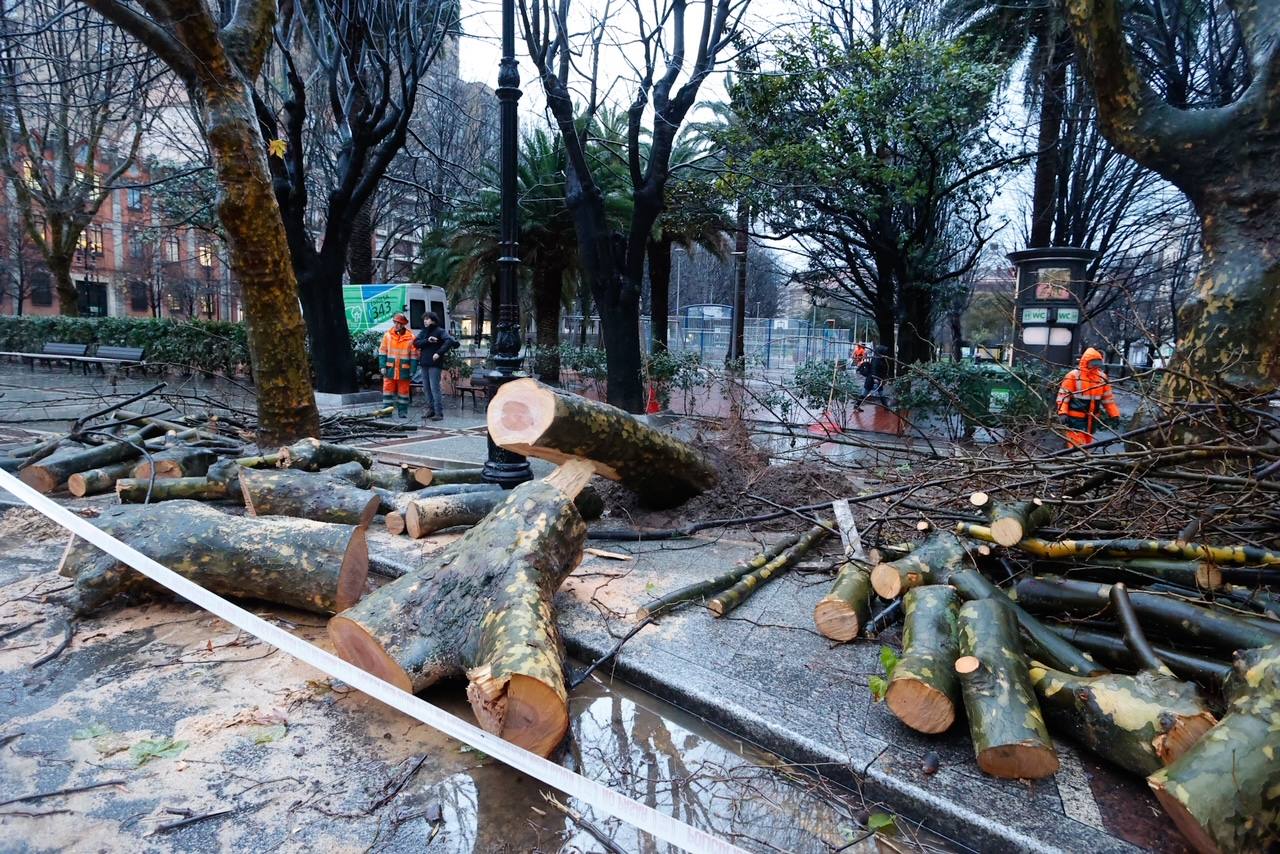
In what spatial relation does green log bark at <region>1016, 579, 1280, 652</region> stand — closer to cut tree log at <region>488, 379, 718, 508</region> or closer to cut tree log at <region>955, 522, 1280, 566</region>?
cut tree log at <region>955, 522, 1280, 566</region>

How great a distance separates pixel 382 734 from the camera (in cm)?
→ 300

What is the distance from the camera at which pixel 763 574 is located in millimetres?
4441

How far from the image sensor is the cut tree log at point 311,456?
19.4 ft

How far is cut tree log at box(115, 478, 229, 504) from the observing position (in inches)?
217

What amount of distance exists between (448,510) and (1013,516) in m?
3.79

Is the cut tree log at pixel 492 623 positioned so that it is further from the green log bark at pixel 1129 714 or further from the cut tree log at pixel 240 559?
the green log bark at pixel 1129 714

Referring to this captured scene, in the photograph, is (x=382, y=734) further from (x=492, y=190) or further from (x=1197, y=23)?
(x=1197, y=23)

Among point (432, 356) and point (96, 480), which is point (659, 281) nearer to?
point (432, 356)

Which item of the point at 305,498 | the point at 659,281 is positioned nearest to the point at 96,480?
the point at 305,498

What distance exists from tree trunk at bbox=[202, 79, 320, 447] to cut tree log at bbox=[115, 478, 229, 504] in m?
1.34

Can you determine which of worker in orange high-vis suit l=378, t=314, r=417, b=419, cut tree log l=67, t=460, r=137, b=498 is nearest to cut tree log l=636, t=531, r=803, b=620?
cut tree log l=67, t=460, r=137, b=498

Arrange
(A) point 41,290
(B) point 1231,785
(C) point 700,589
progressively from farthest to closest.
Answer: (A) point 41,290 → (C) point 700,589 → (B) point 1231,785

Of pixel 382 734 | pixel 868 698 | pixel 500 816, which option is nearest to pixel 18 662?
pixel 382 734

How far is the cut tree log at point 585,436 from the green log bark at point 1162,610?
2504 mm
